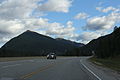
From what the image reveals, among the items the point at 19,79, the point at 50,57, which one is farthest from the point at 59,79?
the point at 50,57

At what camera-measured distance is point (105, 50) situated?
122750 mm

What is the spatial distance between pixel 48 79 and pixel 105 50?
107169mm

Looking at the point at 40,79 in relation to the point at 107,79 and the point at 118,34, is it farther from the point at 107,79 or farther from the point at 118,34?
the point at 118,34

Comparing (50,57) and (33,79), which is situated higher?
(50,57)

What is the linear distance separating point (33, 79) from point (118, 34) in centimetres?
11379

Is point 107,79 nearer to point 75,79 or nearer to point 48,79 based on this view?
point 75,79

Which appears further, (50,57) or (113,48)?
(113,48)

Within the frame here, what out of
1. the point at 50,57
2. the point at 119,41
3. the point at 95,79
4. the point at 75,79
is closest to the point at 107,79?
the point at 95,79

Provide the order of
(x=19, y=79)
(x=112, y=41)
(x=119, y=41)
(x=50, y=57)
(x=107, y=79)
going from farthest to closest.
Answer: (x=112, y=41) < (x=119, y=41) < (x=50, y=57) < (x=107, y=79) < (x=19, y=79)

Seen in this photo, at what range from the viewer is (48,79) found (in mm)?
17359

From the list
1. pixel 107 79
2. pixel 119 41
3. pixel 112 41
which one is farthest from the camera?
pixel 112 41

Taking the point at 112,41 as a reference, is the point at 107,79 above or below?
below

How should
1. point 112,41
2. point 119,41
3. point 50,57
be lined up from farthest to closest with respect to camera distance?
point 112,41, point 119,41, point 50,57

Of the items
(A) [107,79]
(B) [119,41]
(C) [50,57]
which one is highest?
(B) [119,41]
